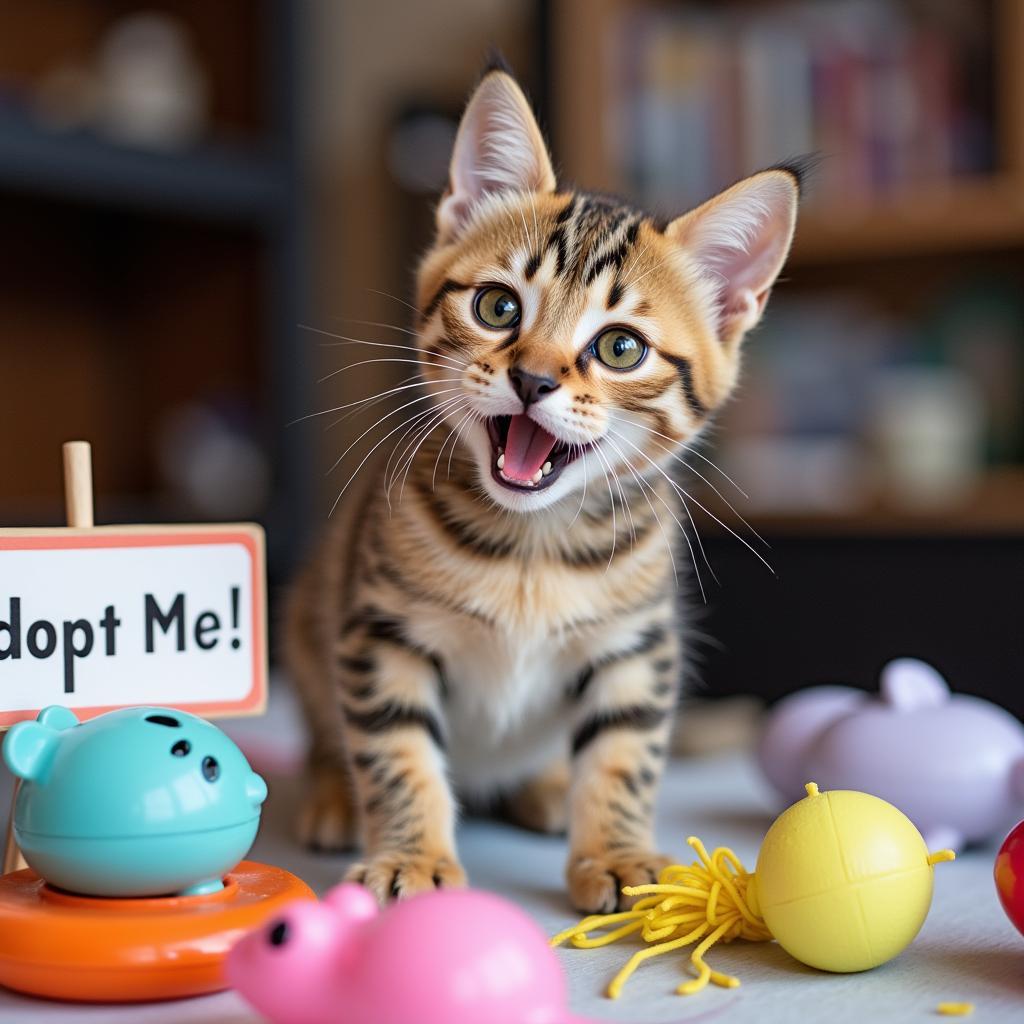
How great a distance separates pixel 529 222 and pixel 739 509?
124 centimetres

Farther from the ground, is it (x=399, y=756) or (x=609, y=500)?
(x=609, y=500)

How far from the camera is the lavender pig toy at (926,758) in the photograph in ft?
3.18

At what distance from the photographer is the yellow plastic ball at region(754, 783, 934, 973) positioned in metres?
0.70

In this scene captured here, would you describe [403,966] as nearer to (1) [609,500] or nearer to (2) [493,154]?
(1) [609,500]

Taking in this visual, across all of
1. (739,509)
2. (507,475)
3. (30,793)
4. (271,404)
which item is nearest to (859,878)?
(507,475)

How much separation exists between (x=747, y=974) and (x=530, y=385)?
41 cm

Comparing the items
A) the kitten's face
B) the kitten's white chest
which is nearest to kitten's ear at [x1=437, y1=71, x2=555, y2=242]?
the kitten's face

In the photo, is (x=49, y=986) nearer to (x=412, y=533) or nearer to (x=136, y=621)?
(x=136, y=621)

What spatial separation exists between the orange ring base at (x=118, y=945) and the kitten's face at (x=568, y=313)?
1.22 ft

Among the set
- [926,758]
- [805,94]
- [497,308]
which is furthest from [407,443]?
[805,94]

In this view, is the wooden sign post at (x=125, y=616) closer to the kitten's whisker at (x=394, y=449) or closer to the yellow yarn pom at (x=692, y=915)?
the kitten's whisker at (x=394, y=449)

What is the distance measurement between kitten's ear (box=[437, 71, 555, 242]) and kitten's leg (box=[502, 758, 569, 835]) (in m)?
0.52

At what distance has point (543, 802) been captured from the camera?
1137 mm

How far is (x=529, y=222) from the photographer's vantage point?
1003mm
